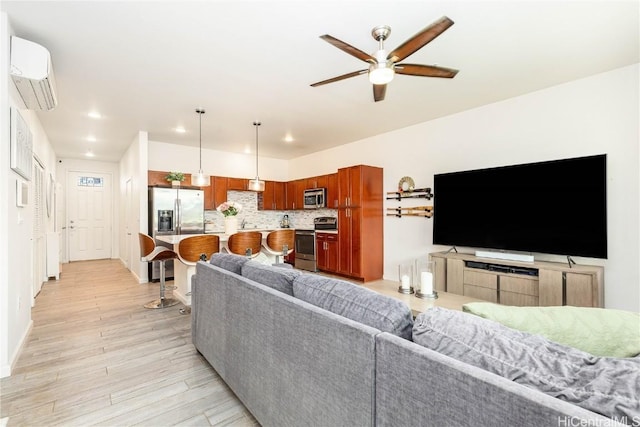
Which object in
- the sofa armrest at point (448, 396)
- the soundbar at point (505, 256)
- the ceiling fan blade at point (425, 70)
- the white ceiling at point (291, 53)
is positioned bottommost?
the soundbar at point (505, 256)

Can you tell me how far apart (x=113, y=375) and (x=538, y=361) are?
2672mm

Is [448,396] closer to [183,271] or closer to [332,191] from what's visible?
[183,271]

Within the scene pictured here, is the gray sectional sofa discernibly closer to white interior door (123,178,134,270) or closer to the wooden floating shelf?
the wooden floating shelf

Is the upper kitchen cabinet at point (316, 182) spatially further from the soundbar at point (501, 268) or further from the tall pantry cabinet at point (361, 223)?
the soundbar at point (501, 268)

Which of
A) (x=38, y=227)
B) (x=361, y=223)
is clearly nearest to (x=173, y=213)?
(x=38, y=227)

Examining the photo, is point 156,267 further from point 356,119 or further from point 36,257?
point 356,119

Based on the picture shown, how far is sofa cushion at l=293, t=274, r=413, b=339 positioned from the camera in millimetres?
1038

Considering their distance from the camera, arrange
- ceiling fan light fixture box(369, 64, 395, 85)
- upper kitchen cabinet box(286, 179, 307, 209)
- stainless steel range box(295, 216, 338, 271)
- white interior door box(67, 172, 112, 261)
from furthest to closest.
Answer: white interior door box(67, 172, 112, 261) < upper kitchen cabinet box(286, 179, 307, 209) < stainless steel range box(295, 216, 338, 271) < ceiling fan light fixture box(369, 64, 395, 85)

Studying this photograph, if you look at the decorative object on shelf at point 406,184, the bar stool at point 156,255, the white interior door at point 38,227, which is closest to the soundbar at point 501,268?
the decorative object on shelf at point 406,184

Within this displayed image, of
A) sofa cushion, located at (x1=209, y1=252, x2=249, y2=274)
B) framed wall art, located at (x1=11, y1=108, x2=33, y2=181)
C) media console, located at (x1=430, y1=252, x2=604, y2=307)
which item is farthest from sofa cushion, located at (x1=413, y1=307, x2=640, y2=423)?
framed wall art, located at (x1=11, y1=108, x2=33, y2=181)

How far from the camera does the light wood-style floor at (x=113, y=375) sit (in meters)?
1.75

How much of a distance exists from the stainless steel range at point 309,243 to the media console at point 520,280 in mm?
2416

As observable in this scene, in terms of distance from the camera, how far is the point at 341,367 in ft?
3.52

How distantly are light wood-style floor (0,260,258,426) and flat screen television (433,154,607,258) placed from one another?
3.37m
